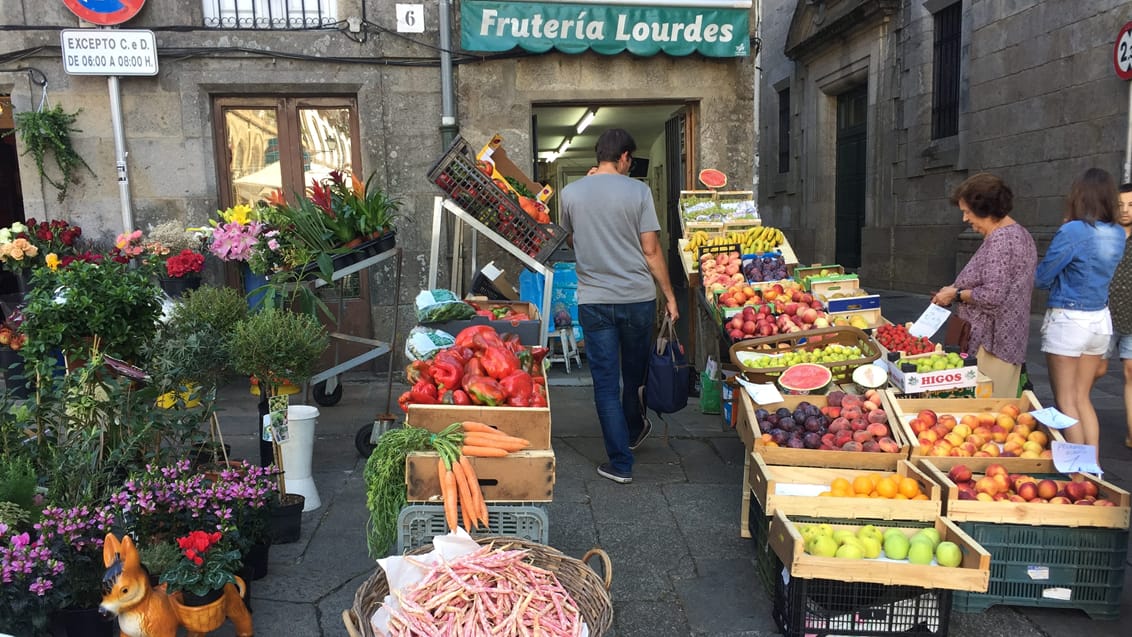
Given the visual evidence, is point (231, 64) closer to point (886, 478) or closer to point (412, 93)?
point (412, 93)

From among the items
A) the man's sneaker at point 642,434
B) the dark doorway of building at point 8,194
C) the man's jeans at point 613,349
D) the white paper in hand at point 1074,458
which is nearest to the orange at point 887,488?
the white paper in hand at point 1074,458

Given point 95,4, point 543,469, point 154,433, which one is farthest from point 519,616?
point 95,4

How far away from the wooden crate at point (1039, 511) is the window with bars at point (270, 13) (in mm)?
6621

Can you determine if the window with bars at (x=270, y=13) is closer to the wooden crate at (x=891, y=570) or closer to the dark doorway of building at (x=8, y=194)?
the dark doorway of building at (x=8, y=194)

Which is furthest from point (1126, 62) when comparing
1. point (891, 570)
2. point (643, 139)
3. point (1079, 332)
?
point (891, 570)

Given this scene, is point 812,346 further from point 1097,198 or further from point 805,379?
point 1097,198

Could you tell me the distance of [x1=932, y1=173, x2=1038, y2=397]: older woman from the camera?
423 centimetres

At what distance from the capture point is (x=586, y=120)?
1026 cm

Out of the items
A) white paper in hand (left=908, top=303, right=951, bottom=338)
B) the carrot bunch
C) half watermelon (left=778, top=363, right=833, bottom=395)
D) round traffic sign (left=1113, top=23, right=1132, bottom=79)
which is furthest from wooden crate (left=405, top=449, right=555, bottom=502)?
round traffic sign (left=1113, top=23, right=1132, bottom=79)

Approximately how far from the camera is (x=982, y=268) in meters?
4.30

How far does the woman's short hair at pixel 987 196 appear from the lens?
4.22m

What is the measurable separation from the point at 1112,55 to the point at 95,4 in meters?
10.8

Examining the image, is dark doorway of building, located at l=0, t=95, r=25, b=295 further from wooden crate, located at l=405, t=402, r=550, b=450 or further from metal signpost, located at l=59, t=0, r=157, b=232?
wooden crate, located at l=405, t=402, r=550, b=450

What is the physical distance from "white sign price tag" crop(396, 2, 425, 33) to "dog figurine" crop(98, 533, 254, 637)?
5.78 meters
